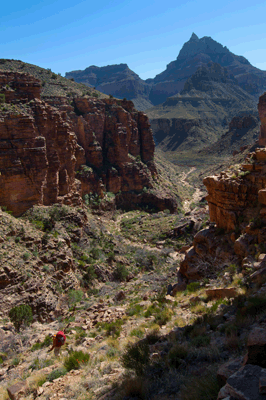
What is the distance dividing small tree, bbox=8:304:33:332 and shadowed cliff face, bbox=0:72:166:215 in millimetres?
9924

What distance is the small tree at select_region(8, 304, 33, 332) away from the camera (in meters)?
13.9

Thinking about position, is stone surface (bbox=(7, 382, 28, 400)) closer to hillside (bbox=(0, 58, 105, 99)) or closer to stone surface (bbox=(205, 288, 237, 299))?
stone surface (bbox=(205, 288, 237, 299))

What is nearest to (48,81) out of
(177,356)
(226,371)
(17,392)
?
(17,392)

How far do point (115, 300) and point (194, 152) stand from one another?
3671 inches

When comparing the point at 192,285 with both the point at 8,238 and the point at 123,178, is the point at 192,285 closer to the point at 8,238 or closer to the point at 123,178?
the point at 8,238

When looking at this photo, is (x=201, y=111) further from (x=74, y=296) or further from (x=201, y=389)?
(x=201, y=389)

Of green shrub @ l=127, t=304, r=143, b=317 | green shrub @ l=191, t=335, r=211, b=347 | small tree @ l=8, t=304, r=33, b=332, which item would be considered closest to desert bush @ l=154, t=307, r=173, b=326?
green shrub @ l=127, t=304, r=143, b=317

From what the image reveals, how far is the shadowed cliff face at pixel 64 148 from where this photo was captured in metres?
22.0

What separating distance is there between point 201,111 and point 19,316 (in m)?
140

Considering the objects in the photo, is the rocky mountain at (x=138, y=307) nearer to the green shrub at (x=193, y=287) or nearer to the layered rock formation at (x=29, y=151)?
the green shrub at (x=193, y=287)

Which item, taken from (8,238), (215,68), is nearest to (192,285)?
(8,238)

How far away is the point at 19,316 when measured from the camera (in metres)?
14.0

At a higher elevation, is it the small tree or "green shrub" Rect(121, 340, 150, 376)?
"green shrub" Rect(121, 340, 150, 376)

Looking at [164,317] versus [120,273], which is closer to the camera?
[164,317]
